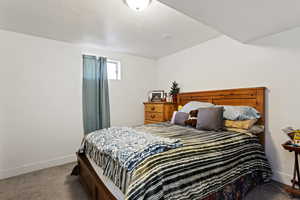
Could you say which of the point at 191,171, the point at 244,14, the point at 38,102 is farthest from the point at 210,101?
the point at 38,102

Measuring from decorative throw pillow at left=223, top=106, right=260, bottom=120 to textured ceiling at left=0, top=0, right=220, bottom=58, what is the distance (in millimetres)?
1407

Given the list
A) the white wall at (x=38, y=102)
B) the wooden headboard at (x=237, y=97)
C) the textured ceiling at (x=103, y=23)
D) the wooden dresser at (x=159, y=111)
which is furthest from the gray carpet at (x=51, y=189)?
the textured ceiling at (x=103, y=23)

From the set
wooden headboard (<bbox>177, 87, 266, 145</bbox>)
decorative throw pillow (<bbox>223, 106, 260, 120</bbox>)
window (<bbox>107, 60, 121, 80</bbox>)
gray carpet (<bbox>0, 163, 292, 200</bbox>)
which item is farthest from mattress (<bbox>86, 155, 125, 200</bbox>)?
window (<bbox>107, 60, 121, 80</bbox>)

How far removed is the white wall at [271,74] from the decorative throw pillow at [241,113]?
0.22 metres

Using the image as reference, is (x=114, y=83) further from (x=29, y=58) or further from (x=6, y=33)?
(x=6, y=33)

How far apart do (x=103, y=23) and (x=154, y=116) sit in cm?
215

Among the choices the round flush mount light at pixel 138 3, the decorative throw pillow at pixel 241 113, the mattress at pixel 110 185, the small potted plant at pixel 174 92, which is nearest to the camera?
the mattress at pixel 110 185

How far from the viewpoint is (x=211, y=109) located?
2.08m

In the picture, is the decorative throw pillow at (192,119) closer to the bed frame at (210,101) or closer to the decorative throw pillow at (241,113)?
the decorative throw pillow at (241,113)

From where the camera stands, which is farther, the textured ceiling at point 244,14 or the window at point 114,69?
the window at point 114,69

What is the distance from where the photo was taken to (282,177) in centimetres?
195

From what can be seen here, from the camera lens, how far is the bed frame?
1444mm

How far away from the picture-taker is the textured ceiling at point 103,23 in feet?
5.72

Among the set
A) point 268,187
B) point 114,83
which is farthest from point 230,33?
point 114,83
